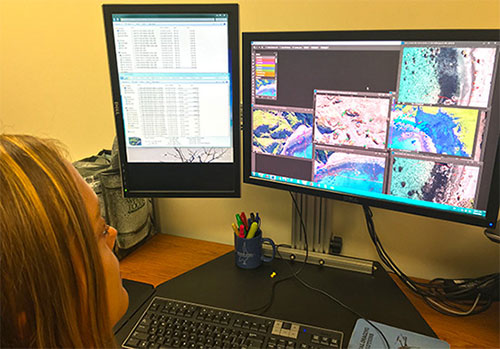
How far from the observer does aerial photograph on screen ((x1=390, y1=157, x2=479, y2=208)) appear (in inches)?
30.0

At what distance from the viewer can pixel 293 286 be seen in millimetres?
930

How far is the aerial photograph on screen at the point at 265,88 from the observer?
0.90 meters

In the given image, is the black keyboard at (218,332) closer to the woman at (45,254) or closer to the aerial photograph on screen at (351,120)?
the woman at (45,254)

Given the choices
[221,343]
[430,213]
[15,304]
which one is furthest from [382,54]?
[15,304]

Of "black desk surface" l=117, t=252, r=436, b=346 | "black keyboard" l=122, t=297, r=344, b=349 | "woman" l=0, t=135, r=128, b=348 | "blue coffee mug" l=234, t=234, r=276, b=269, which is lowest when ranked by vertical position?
"black desk surface" l=117, t=252, r=436, b=346

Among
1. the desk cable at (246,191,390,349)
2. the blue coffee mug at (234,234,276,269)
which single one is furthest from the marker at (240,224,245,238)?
the desk cable at (246,191,390,349)

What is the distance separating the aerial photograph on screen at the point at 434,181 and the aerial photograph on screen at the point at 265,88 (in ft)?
1.00

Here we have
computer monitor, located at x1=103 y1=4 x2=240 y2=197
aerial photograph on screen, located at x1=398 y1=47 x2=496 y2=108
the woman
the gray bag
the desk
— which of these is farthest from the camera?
the gray bag

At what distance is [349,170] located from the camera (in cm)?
88

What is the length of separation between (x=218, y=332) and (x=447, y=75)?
64cm

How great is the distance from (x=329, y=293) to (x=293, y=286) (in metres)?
0.08

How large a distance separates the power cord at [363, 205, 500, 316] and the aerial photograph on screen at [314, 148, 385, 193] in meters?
0.28

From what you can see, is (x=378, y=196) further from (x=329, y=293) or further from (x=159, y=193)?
(x=159, y=193)

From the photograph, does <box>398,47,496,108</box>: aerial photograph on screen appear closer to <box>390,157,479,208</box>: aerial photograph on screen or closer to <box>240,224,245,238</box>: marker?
<box>390,157,479,208</box>: aerial photograph on screen
